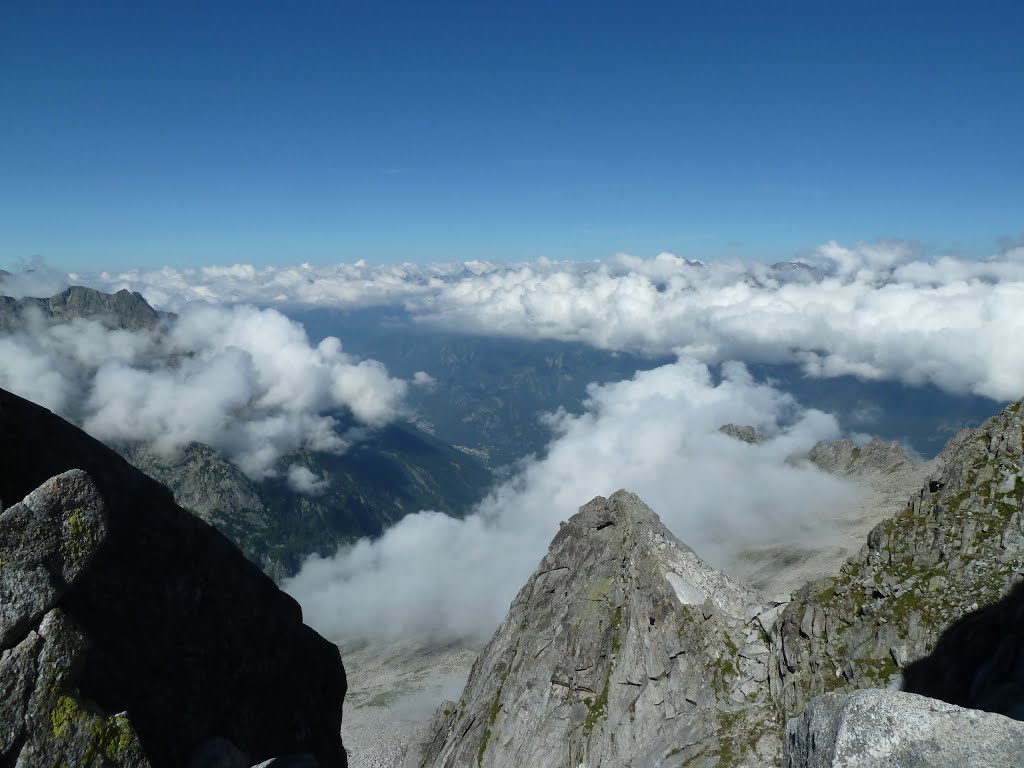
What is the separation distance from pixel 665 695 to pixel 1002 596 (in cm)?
3082

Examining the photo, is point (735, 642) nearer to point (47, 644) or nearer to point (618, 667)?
point (618, 667)

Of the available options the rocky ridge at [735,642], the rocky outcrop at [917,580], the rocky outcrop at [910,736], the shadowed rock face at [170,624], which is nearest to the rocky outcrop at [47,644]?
the shadowed rock face at [170,624]

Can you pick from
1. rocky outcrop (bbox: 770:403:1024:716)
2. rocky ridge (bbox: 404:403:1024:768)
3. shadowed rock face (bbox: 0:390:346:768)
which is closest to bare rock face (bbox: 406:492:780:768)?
rocky ridge (bbox: 404:403:1024:768)

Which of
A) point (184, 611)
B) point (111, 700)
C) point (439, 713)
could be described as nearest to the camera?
point (111, 700)

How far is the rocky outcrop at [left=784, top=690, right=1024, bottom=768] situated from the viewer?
8.19m

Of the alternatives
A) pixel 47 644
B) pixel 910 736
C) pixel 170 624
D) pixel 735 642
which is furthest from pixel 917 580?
pixel 47 644

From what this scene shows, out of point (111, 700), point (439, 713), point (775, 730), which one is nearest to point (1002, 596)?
point (775, 730)

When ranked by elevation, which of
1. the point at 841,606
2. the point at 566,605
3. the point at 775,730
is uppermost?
the point at 841,606

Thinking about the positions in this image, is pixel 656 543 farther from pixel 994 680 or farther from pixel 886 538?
pixel 994 680

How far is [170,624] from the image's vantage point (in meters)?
19.4

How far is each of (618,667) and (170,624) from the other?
168ft

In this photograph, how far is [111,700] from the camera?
54.4 ft

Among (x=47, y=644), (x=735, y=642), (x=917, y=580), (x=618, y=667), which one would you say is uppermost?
(x=47, y=644)

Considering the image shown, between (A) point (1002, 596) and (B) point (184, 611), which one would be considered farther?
(A) point (1002, 596)
